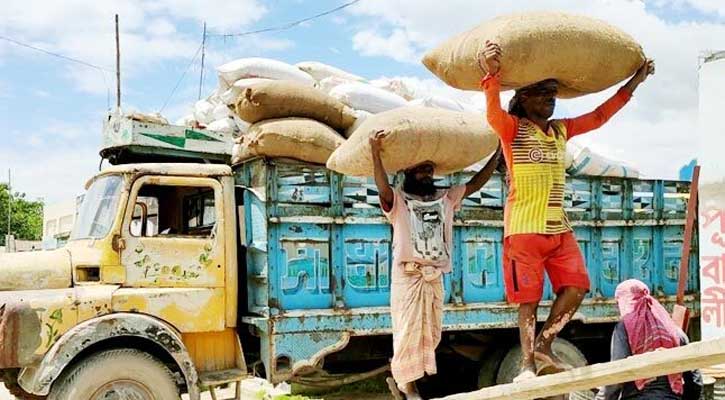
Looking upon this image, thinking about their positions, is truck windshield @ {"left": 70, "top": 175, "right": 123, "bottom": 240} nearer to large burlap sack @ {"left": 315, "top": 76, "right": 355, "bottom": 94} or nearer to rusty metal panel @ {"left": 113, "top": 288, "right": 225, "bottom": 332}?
rusty metal panel @ {"left": 113, "top": 288, "right": 225, "bottom": 332}

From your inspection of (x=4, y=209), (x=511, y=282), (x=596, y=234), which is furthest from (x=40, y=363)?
(x=4, y=209)

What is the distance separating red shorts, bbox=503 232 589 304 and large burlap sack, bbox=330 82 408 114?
153 inches

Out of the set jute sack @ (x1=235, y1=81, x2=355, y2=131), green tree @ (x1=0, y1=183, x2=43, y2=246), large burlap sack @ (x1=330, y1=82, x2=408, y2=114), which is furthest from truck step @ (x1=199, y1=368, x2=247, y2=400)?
green tree @ (x1=0, y1=183, x2=43, y2=246)

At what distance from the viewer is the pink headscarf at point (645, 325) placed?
11.5 feet

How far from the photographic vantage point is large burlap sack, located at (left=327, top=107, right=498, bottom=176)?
404 cm

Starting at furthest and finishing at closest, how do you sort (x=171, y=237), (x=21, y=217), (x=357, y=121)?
(x=21, y=217)
(x=357, y=121)
(x=171, y=237)

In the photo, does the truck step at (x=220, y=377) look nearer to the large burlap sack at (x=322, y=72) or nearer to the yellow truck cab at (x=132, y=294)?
the yellow truck cab at (x=132, y=294)

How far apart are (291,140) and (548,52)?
10.5 ft

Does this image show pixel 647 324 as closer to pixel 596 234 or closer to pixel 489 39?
pixel 489 39

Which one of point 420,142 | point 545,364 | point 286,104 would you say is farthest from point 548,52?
point 286,104

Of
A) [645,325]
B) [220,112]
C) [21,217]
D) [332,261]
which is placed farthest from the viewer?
[21,217]

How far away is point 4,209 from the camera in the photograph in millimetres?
38875

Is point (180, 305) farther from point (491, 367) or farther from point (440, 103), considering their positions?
point (440, 103)

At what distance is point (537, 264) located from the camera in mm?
3301
